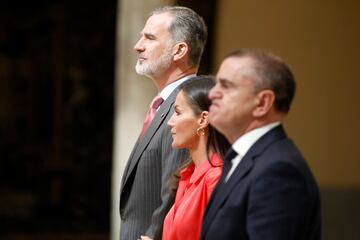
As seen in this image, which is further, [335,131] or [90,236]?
[90,236]

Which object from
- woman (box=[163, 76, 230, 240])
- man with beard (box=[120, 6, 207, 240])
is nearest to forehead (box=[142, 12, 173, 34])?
man with beard (box=[120, 6, 207, 240])

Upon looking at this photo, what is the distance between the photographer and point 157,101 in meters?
3.76

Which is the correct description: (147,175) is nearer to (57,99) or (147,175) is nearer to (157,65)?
(157,65)

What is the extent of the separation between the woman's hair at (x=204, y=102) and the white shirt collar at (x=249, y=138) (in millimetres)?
531

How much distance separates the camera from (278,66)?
263 cm

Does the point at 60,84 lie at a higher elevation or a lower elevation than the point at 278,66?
lower

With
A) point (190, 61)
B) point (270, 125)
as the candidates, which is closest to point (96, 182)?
point (190, 61)

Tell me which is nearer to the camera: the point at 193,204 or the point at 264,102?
the point at 264,102

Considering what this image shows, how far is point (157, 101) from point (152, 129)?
0.15m

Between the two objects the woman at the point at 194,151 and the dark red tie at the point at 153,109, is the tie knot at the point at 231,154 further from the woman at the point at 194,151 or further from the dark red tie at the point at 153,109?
the dark red tie at the point at 153,109

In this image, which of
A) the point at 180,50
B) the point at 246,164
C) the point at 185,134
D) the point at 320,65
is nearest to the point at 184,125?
the point at 185,134

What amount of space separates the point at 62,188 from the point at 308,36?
4.19m

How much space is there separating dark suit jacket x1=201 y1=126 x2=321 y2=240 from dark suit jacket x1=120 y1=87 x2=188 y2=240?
0.94 meters

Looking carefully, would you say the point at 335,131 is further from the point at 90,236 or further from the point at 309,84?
the point at 90,236
